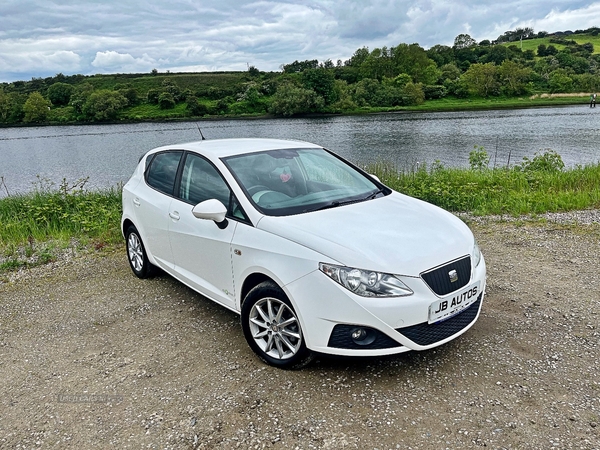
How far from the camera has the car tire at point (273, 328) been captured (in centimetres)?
332

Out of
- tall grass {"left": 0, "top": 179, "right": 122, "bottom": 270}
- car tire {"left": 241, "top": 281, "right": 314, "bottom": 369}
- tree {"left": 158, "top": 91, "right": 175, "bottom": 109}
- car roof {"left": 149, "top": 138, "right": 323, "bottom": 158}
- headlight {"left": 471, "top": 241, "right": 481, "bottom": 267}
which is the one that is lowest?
tall grass {"left": 0, "top": 179, "right": 122, "bottom": 270}

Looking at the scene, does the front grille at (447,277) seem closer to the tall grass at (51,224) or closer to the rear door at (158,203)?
the rear door at (158,203)

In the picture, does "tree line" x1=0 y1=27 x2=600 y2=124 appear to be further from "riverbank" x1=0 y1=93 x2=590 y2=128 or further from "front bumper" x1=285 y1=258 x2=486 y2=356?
"front bumper" x1=285 y1=258 x2=486 y2=356

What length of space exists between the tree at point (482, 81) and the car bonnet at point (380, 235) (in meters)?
91.1

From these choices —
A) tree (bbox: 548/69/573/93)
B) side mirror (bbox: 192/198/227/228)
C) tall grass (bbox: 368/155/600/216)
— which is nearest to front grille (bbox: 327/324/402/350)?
side mirror (bbox: 192/198/227/228)

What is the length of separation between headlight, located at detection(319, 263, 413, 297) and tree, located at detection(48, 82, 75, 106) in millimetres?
88350

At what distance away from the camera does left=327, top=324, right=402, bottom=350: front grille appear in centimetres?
304

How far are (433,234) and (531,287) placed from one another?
2.25 meters

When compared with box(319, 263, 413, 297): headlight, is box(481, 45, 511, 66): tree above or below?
above

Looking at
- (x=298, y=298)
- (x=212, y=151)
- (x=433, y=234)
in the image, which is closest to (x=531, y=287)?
(x=433, y=234)

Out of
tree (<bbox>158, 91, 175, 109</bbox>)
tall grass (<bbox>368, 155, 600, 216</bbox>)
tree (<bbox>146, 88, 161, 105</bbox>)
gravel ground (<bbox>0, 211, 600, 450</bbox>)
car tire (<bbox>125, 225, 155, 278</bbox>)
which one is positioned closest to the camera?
gravel ground (<bbox>0, 211, 600, 450</bbox>)

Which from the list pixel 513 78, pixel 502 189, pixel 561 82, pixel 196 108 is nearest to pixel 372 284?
pixel 502 189

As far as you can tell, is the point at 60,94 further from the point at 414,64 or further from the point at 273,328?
the point at 273,328

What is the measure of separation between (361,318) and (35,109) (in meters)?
80.9
